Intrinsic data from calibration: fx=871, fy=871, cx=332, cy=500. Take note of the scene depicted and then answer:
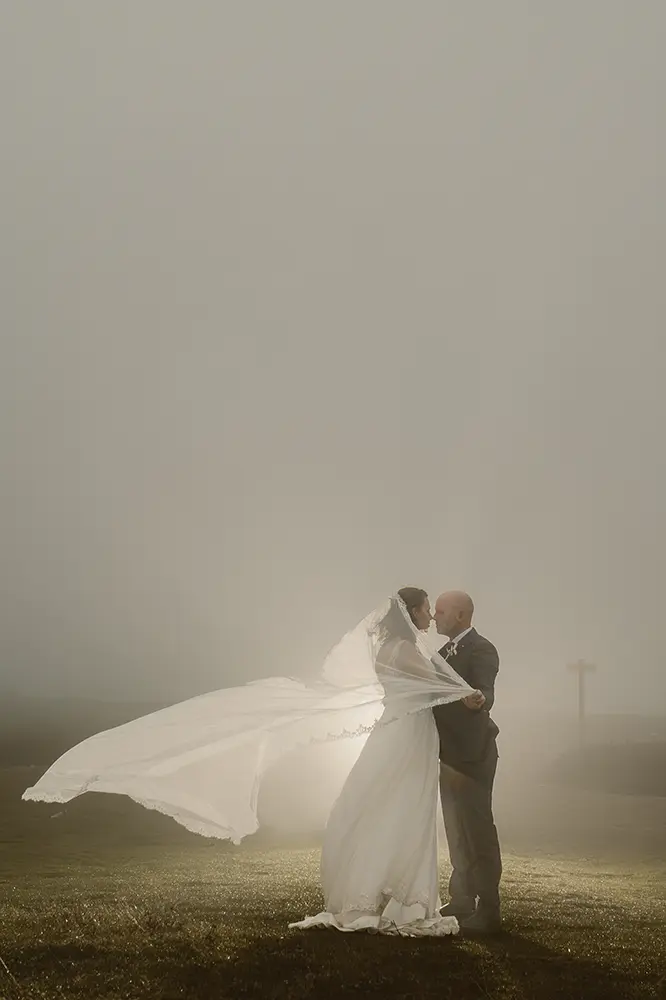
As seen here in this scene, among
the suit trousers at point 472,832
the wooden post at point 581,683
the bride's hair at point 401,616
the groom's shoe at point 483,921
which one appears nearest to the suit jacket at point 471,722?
the suit trousers at point 472,832

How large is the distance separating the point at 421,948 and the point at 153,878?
10.9 m

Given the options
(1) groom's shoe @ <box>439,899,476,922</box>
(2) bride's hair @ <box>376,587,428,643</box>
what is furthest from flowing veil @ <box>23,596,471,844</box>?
(1) groom's shoe @ <box>439,899,476,922</box>

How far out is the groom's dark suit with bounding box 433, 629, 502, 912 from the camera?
36.7ft

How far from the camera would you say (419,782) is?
→ 11.0 m

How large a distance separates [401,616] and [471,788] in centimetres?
242

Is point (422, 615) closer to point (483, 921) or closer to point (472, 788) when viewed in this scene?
point (472, 788)

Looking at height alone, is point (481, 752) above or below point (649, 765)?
above

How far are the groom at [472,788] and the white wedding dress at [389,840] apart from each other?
334mm

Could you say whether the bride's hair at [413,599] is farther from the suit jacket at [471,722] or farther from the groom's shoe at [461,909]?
the groom's shoe at [461,909]

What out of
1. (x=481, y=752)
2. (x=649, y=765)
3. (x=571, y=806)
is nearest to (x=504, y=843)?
(x=571, y=806)

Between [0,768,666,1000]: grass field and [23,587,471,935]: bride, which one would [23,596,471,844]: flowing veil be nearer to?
[23,587,471,935]: bride

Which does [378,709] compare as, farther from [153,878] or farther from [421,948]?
[153,878]

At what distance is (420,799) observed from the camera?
10945 millimetres

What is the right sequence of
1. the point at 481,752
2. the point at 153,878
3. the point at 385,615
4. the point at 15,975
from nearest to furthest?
1. the point at 15,975
2. the point at 481,752
3. the point at 385,615
4. the point at 153,878
